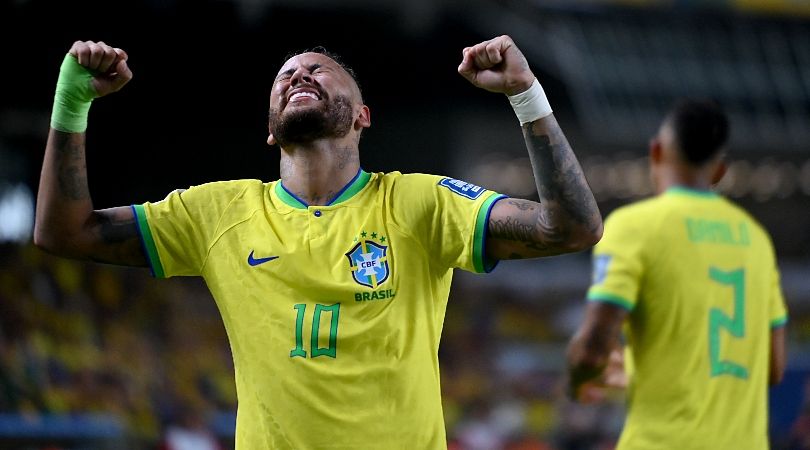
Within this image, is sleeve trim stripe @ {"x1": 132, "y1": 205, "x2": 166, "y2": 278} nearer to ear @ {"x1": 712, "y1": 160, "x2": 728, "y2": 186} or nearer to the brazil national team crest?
the brazil national team crest

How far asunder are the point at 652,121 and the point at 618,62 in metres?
1.38

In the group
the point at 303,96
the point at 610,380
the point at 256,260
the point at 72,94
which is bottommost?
the point at 610,380

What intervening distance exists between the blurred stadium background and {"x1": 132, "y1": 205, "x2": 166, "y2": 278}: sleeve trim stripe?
14.6ft

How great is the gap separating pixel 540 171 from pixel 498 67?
33cm

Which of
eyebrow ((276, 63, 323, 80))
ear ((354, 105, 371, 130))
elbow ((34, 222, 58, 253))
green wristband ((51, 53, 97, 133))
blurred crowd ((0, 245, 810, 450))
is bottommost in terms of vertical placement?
blurred crowd ((0, 245, 810, 450))

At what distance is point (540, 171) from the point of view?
342cm

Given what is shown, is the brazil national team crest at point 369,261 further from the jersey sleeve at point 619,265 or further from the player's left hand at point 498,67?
the jersey sleeve at point 619,265

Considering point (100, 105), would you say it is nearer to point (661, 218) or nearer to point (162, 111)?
point (162, 111)

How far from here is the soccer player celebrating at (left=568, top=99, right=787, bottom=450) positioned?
15.2 ft

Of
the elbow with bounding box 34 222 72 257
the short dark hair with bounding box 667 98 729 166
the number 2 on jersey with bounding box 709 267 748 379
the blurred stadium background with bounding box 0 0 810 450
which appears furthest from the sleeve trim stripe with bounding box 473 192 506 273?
the blurred stadium background with bounding box 0 0 810 450

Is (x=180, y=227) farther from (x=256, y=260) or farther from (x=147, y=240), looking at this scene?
(x=256, y=260)

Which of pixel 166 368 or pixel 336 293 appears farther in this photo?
pixel 166 368

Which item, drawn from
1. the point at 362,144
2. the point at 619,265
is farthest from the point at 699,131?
the point at 362,144

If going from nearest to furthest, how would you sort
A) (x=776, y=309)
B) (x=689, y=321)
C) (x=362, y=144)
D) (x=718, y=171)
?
(x=689, y=321) → (x=776, y=309) → (x=718, y=171) → (x=362, y=144)
